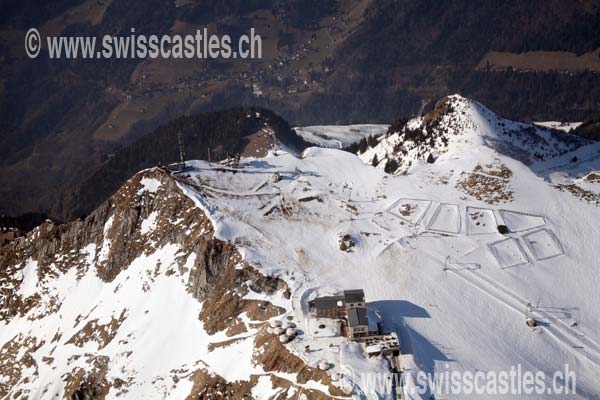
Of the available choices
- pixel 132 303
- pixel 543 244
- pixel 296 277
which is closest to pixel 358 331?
pixel 296 277

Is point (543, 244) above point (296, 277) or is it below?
above

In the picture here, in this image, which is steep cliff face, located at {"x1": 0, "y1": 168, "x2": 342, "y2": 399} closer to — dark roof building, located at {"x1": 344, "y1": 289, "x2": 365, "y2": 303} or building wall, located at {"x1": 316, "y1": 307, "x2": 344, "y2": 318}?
building wall, located at {"x1": 316, "y1": 307, "x2": 344, "y2": 318}

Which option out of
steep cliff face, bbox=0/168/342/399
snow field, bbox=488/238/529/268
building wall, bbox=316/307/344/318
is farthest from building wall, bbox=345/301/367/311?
snow field, bbox=488/238/529/268

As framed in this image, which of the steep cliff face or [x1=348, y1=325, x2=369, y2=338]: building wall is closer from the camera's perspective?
[x1=348, y1=325, x2=369, y2=338]: building wall

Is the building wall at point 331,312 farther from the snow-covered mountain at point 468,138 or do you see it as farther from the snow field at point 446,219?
the snow-covered mountain at point 468,138

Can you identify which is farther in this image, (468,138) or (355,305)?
(468,138)

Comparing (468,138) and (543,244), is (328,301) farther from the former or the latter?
(468,138)

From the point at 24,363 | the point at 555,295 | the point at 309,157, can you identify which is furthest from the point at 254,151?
the point at 555,295
